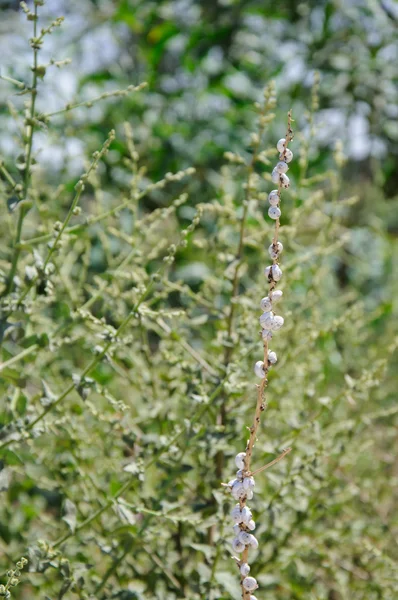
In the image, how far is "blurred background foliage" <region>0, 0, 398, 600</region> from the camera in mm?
795

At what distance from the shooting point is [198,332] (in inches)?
57.2

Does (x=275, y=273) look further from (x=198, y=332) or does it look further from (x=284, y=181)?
(x=198, y=332)

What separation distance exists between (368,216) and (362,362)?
1.01 metres

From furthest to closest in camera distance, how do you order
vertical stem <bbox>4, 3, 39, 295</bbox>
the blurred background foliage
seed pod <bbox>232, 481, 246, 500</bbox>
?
the blurred background foliage → vertical stem <bbox>4, 3, 39, 295</bbox> → seed pod <bbox>232, 481, 246, 500</bbox>

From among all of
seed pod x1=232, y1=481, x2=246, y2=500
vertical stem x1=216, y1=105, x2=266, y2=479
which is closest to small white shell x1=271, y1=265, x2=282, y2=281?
seed pod x1=232, y1=481, x2=246, y2=500

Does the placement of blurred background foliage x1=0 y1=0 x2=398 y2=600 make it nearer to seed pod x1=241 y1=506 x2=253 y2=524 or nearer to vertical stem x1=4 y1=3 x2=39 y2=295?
vertical stem x1=4 y1=3 x2=39 y2=295

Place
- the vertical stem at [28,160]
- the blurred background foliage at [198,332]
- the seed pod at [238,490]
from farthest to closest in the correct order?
the blurred background foliage at [198,332]
the vertical stem at [28,160]
the seed pod at [238,490]

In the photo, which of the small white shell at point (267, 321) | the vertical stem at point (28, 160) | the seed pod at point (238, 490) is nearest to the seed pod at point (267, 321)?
the small white shell at point (267, 321)

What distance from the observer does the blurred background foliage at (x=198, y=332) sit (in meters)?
0.79

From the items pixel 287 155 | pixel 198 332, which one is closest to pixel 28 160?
pixel 287 155

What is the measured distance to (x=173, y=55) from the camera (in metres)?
1.99

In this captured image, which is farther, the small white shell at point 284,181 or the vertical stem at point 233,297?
the vertical stem at point 233,297

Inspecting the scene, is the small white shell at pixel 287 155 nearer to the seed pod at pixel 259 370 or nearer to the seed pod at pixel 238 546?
the seed pod at pixel 259 370

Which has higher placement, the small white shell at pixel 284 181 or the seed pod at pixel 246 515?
the small white shell at pixel 284 181
